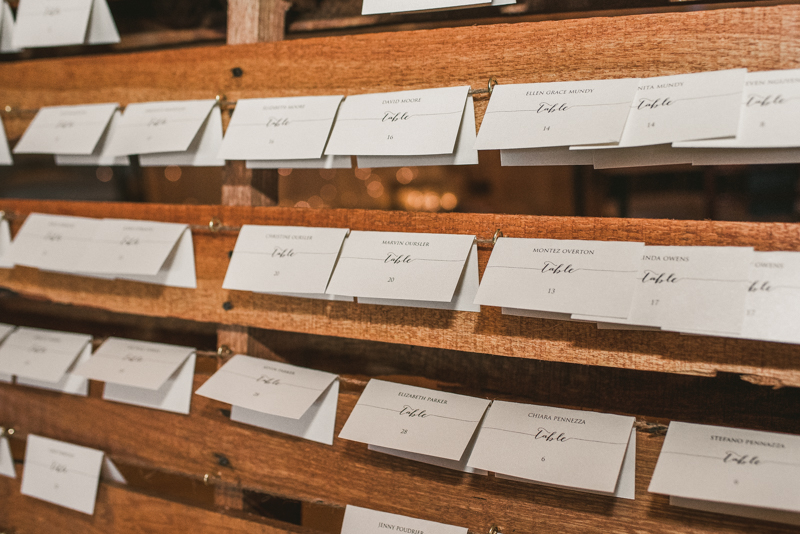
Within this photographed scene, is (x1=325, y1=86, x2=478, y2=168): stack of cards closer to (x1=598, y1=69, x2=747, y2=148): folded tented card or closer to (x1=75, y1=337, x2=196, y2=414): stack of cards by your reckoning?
(x1=598, y1=69, x2=747, y2=148): folded tented card

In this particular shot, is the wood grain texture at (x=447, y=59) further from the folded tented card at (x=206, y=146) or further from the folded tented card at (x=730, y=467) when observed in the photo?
the folded tented card at (x=730, y=467)

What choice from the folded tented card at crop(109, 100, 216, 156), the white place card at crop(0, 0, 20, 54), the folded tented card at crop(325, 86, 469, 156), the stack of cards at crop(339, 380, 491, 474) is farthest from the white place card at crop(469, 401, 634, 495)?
the white place card at crop(0, 0, 20, 54)

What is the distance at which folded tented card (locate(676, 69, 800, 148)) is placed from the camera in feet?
1.96

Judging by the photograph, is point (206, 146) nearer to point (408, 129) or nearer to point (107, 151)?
point (107, 151)

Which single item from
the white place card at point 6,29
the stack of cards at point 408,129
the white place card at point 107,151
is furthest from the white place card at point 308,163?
the white place card at point 6,29

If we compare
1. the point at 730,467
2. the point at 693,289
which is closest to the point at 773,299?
the point at 693,289

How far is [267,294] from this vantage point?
88cm

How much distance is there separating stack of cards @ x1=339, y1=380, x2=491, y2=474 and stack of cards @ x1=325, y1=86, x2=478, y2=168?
33 centimetres

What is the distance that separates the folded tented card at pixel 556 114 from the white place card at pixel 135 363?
0.64 meters

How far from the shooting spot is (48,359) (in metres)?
1.06

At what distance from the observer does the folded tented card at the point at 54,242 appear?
3.26ft

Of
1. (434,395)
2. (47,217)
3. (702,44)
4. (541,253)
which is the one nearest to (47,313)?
(47,217)

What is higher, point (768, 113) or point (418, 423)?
point (768, 113)

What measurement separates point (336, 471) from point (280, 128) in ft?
1.75
